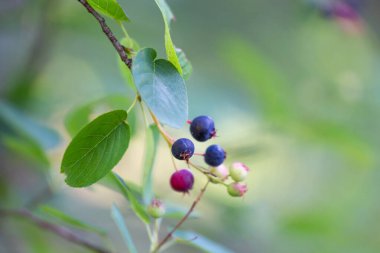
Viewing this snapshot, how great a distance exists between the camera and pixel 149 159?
3.40 feet

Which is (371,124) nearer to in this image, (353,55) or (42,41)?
(353,55)

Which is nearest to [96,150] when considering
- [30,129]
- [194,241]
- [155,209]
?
[155,209]

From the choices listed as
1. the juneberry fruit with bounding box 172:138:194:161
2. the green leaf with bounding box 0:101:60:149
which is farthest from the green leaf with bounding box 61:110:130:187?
the green leaf with bounding box 0:101:60:149

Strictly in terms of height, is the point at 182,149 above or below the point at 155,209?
above

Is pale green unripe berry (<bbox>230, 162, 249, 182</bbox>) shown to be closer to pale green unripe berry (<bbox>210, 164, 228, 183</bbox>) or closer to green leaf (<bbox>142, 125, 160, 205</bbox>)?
pale green unripe berry (<bbox>210, 164, 228, 183</bbox>)

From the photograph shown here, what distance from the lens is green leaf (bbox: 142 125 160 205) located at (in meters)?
1.02

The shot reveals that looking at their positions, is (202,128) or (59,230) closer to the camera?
(202,128)

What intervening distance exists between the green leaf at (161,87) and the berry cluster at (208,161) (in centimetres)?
8

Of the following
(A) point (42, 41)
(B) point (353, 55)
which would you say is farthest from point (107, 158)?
(B) point (353, 55)

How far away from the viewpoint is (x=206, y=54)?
10.0ft

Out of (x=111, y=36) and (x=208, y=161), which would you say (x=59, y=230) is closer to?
(x=208, y=161)

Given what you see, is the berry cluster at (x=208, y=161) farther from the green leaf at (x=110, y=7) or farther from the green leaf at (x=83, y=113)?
the green leaf at (x=83, y=113)

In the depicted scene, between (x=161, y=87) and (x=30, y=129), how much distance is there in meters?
0.89

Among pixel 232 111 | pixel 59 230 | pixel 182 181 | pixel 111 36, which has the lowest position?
pixel 232 111
